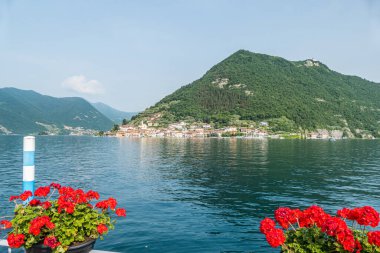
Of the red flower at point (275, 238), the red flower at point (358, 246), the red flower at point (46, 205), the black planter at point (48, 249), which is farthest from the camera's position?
the red flower at point (46, 205)

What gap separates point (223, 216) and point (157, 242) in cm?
713

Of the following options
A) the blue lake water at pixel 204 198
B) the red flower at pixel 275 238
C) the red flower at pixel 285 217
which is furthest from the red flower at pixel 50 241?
the blue lake water at pixel 204 198

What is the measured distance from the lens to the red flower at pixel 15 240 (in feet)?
21.9

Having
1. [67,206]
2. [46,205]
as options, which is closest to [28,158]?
[46,205]

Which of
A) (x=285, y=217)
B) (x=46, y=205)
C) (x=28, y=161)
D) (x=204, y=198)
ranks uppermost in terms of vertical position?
(x=28, y=161)

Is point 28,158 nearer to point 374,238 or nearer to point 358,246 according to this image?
point 358,246

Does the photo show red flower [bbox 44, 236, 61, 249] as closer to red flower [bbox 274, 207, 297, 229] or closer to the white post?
the white post

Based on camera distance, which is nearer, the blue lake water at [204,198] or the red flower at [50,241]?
the red flower at [50,241]

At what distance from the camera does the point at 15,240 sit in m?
6.72

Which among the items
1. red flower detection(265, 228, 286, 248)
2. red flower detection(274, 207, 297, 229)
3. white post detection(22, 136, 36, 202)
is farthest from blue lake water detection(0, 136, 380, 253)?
red flower detection(265, 228, 286, 248)

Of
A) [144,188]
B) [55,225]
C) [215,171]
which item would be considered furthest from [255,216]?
[215,171]

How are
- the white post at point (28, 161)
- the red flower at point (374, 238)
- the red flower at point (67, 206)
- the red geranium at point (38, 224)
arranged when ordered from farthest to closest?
the white post at point (28, 161)
the red flower at point (67, 206)
the red geranium at point (38, 224)
the red flower at point (374, 238)

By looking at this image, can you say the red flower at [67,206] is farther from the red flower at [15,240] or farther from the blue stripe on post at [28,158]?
the blue stripe on post at [28,158]

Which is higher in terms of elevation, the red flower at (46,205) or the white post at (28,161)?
the white post at (28,161)
